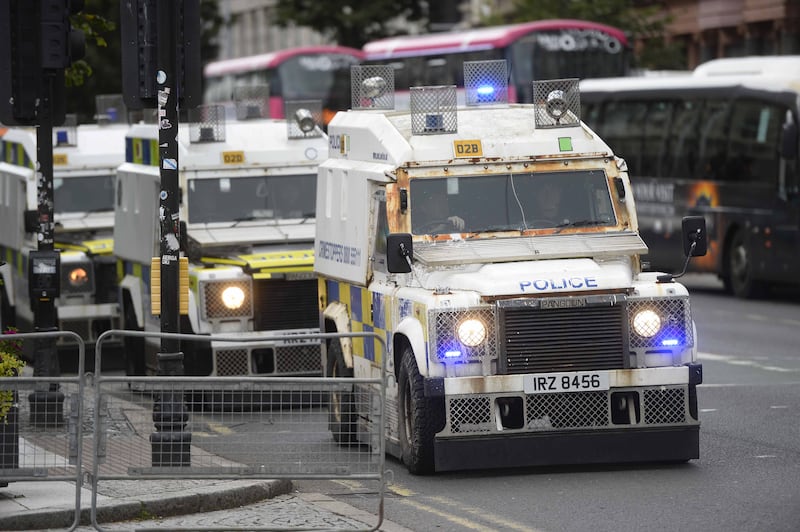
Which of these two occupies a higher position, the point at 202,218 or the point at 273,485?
the point at 202,218

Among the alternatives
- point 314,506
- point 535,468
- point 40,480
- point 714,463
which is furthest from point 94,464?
point 714,463

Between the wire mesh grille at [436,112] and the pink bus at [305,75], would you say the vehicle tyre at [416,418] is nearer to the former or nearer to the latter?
the wire mesh grille at [436,112]

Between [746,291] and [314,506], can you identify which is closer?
[314,506]

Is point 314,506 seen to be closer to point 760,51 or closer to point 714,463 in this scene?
point 714,463

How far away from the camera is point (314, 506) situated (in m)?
11.1

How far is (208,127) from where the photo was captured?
18266mm

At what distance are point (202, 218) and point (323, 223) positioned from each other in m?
3.22

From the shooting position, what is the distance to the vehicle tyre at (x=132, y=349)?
18.7 metres

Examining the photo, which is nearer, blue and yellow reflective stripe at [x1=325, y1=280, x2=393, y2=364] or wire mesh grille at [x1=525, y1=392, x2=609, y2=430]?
wire mesh grille at [x1=525, y1=392, x2=609, y2=430]

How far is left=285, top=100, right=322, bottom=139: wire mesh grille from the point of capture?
1855 cm

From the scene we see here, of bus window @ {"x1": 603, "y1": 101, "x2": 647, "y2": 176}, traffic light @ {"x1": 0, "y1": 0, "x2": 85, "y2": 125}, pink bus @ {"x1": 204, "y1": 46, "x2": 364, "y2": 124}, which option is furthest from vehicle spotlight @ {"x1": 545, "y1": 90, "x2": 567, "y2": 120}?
pink bus @ {"x1": 204, "y1": 46, "x2": 364, "y2": 124}

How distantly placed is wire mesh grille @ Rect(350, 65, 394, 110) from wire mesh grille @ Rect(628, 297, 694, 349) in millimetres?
→ 3155

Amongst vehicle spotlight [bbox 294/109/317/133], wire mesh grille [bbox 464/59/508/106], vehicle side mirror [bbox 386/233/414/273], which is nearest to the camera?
vehicle side mirror [bbox 386/233/414/273]

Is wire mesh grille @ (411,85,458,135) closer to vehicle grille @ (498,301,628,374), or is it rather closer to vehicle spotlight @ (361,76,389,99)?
vehicle spotlight @ (361,76,389,99)
